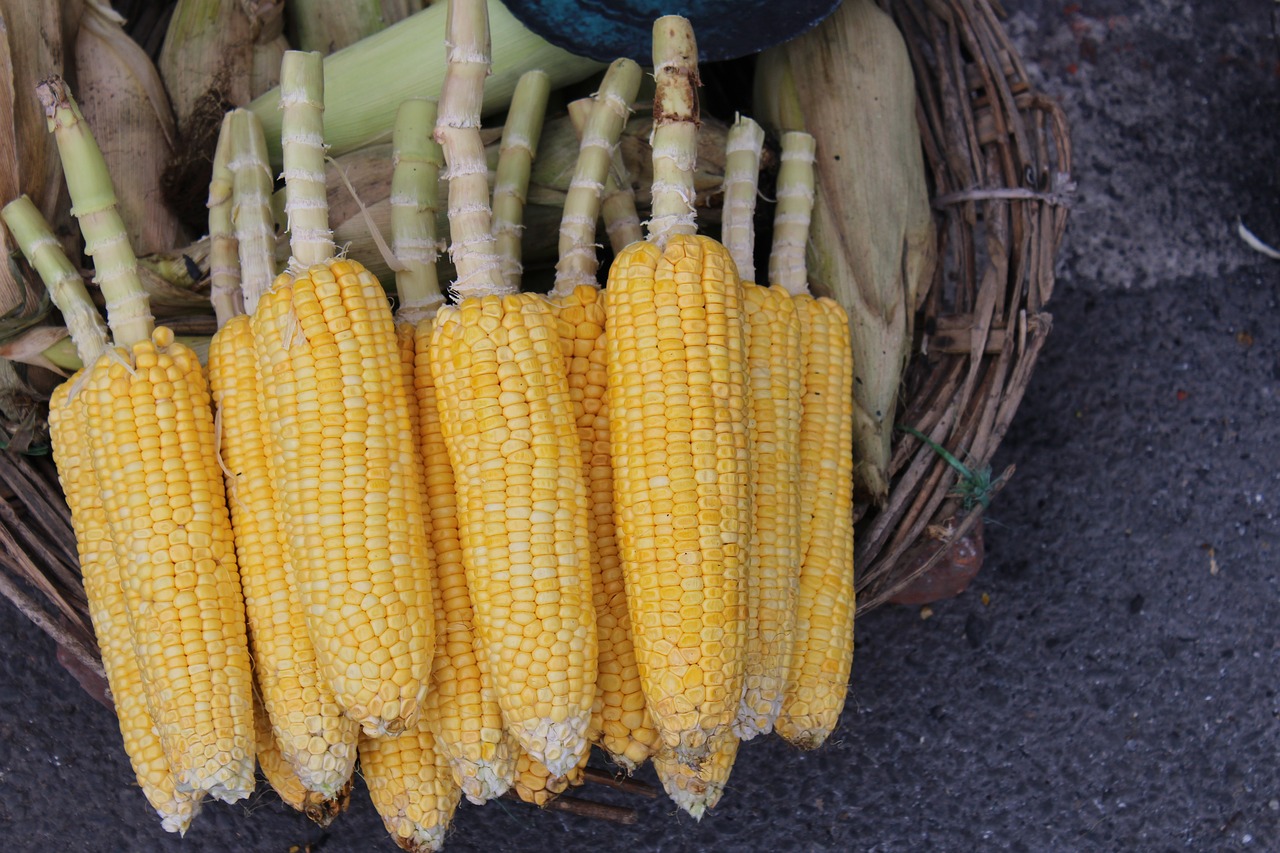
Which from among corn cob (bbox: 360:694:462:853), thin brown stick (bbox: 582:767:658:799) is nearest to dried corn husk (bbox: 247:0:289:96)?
corn cob (bbox: 360:694:462:853)

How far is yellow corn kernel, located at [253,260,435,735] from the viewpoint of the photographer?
3.88 feet

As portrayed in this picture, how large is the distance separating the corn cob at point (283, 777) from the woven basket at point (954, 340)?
16.6 inches

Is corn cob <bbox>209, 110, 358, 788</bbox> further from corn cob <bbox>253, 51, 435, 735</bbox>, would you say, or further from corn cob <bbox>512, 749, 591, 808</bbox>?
corn cob <bbox>512, 749, 591, 808</bbox>

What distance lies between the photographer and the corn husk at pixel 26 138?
157 cm

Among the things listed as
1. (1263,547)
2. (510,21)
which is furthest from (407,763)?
(1263,547)

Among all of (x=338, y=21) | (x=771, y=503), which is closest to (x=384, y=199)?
(x=338, y=21)

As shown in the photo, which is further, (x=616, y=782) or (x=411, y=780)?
(x=616, y=782)

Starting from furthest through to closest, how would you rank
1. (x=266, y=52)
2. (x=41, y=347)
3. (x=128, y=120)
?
(x=266, y=52), (x=128, y=120), (x=41, y=347)

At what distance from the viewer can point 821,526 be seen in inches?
58.0

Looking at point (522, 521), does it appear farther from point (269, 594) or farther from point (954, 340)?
point (954, 340)

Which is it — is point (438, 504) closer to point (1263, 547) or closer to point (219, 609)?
point (219, 609)

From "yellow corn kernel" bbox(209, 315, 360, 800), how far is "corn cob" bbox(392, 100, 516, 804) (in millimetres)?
144

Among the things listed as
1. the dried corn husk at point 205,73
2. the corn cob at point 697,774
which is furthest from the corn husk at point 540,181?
the corn cob at point 697,774

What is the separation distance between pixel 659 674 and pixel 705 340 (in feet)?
1.37
